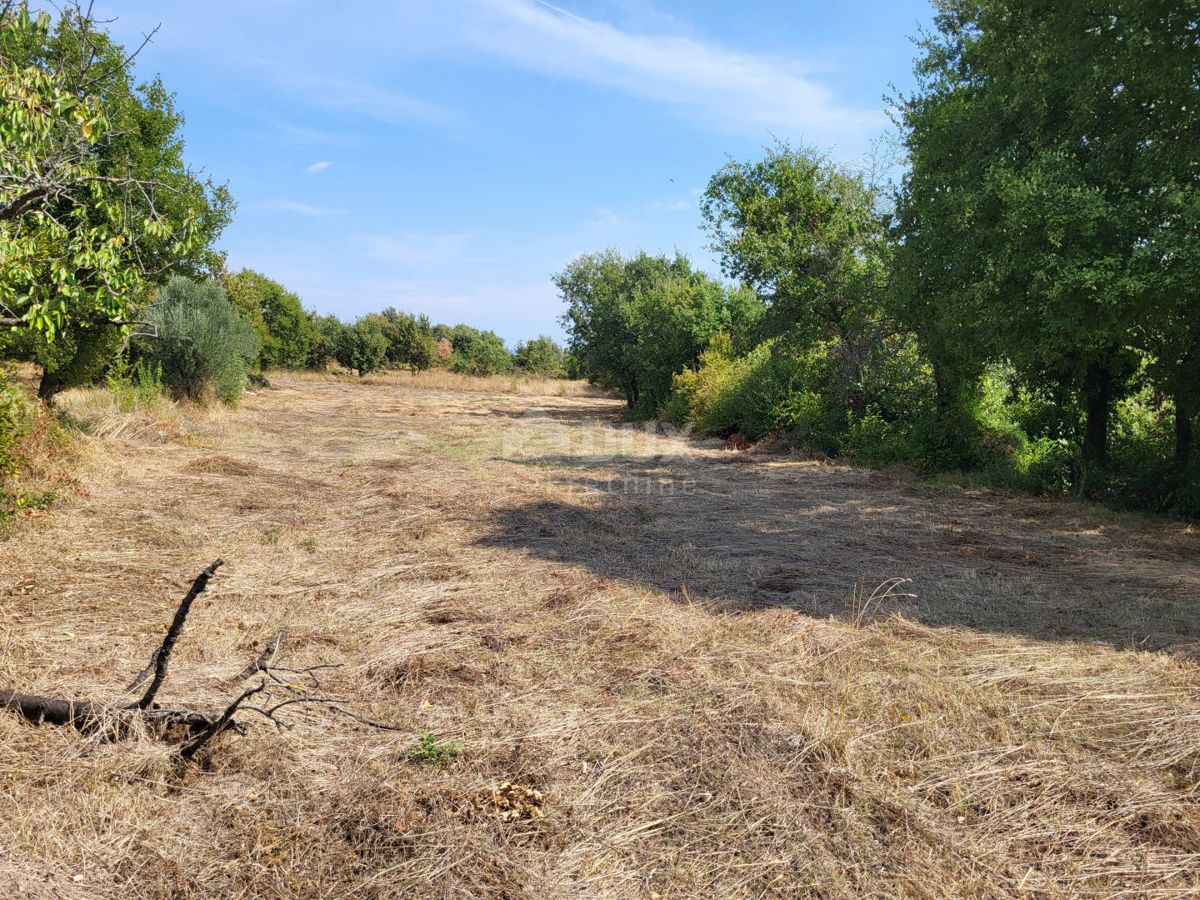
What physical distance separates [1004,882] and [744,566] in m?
4.14

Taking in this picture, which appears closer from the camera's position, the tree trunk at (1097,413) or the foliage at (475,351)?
the tree trunk at (1097,413)

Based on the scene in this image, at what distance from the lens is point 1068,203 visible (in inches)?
327

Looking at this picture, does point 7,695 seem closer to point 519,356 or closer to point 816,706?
point 816,706

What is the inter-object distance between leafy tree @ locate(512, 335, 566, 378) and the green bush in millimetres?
38195

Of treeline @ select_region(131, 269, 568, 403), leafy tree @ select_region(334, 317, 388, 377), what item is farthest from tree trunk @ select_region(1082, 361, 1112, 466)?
leafy tree @ select_region(334, 317, 388, 377)

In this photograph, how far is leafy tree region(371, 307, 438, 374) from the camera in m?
51.3

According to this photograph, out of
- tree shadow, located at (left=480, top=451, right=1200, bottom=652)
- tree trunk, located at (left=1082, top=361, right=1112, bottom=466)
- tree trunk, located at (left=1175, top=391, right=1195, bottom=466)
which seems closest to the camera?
tree shadow, located at (left=480, top=451, right=1200, bottom=652)

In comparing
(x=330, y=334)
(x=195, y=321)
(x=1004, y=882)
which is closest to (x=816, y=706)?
(x=1004, y=882)

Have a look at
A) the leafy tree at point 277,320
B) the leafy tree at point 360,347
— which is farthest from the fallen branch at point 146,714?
the leafy tree at point 360,347

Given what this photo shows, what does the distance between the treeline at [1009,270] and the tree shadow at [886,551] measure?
1849mm

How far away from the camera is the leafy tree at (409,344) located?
2019 inches

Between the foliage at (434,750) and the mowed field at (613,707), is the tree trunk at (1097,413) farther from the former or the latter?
the foliage at (434,750)

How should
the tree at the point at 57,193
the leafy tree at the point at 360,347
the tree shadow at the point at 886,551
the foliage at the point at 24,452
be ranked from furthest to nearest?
the leafy tree at the point at 360,347 → the foliage at the point at 24,452 → the tree shadow at the point at 886,551 → the tree at the point at 57,193

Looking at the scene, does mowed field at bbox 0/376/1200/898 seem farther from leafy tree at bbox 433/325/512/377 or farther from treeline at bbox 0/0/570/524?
leafy tree at bbox 433/325/512/377
